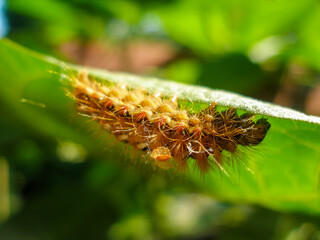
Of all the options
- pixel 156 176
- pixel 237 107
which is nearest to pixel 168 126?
pixel 237 107

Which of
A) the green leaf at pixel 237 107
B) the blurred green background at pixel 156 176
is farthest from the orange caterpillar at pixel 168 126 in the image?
the blurred green background at pixel 156 176

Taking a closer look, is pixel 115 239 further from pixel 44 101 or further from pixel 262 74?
pixel 262 74

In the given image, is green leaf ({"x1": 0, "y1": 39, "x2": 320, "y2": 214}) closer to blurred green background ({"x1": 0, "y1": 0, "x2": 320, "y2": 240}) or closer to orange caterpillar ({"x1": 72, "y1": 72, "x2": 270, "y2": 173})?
orange caterpillar ({"x1": 72, "y1": 72, "x2": 270, "y2": 173})

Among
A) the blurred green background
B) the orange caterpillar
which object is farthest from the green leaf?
the blurred green background

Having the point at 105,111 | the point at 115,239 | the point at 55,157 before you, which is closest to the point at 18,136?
the point at 55,157

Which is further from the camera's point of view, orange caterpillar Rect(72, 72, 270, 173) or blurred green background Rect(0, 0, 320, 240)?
blurred green background Rect(0, 0, 320, 240)
